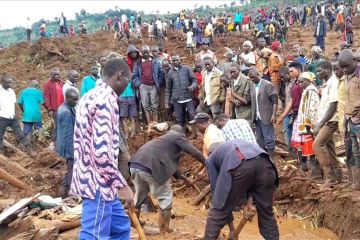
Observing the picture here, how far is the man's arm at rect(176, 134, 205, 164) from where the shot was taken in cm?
610

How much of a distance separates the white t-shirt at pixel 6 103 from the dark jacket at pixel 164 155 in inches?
207

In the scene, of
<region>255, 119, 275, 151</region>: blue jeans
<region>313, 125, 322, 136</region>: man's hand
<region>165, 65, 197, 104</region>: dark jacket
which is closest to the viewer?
<region>313, 125, 322, 136</region>: man's hand

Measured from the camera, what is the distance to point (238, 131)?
627 centimetres

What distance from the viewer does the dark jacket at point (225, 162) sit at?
4.77 metres

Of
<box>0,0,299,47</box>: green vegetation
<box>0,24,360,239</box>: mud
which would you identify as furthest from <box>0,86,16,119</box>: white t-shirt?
<box>0,0,299,47</box>: green vegetation

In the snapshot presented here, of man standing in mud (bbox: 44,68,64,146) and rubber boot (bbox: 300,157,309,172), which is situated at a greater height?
man standing in mud (bbox: 44,68,64,146)

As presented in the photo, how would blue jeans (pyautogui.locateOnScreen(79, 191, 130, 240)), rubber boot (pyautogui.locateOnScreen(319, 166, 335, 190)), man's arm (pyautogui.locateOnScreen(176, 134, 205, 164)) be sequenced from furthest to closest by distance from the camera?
rubber boot (pyautogui.locateOnScreen(319, 166, 335, 190))
man's arm (pyautogui.locateOnScreen(176, 134, 205, 164))
blue jeans (pyautogui.locateOnScreen(79, 191, 130, 240))

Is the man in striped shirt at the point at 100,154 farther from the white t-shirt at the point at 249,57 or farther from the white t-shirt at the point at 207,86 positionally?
the white t-shirt at the point at 249,57

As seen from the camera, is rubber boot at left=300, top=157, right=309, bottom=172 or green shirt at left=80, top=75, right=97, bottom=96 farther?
green shirt at left=80, top=75, right=97, bottom=96

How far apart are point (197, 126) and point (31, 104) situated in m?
5.70

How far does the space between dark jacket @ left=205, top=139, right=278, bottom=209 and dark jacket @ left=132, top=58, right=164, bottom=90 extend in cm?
603

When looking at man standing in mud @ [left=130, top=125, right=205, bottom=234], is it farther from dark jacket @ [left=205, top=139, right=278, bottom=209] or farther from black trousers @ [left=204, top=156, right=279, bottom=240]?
black trousers @ [left=204, top=156, right=279, bottom=240]

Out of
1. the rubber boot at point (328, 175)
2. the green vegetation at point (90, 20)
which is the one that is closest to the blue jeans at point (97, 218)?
the rubber boot at point (328, 175)

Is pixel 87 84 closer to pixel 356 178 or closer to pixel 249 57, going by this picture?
pixel 249 57
